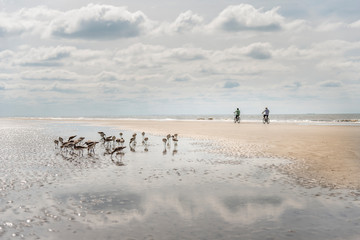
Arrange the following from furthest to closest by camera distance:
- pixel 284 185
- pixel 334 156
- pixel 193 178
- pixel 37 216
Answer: pixel 334 156, pixel 193 178, pixel 284 185, pixel 37 216

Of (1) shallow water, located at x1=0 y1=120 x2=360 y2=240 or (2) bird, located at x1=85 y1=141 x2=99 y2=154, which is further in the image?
(2) bird, located at x1=85 y1=141 x2=99 y2=154

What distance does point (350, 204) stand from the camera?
330 inches

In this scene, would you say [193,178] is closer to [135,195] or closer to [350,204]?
[135,195]

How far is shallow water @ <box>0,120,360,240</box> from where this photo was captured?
6461 millimetres

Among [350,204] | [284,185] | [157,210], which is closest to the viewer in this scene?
[157,210]

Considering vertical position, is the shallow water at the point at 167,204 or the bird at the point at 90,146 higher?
the bird at the point at 90,146

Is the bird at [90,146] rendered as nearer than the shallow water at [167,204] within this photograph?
No

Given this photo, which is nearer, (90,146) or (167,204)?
(167,204)

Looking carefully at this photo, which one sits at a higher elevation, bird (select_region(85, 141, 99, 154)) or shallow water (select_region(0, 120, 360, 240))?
bird (select_region(85, 141, 99, 154))

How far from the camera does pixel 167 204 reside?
8.30 meters

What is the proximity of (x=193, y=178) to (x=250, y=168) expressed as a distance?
11.2 feet

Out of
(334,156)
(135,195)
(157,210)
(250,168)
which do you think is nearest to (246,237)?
(157,210)

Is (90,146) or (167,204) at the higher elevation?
(90,146)

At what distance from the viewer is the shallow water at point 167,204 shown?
646cm
